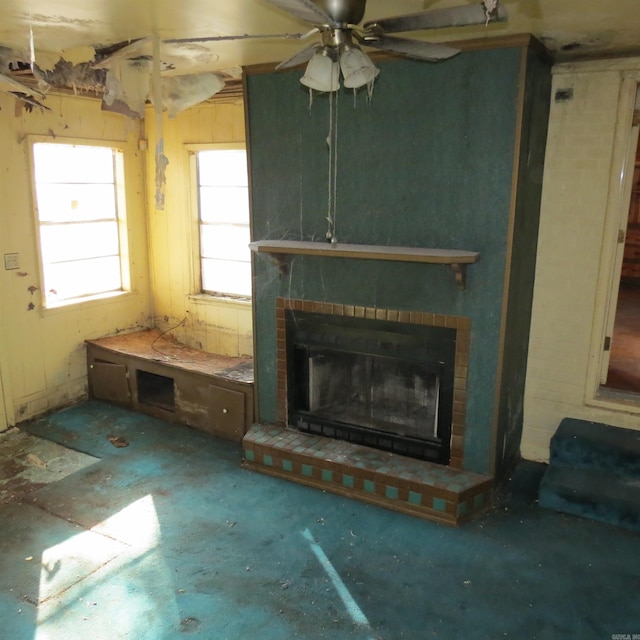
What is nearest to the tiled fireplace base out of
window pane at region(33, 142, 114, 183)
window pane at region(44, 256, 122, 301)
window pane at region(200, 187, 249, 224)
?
window pane at region(200, 187, 249, 224)

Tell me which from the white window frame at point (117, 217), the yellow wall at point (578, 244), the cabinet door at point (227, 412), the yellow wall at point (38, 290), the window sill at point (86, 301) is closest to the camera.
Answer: the yellow wall at point (578, 244)

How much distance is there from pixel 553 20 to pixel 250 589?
3146mm

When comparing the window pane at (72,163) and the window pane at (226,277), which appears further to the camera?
the window pane at (226,277)

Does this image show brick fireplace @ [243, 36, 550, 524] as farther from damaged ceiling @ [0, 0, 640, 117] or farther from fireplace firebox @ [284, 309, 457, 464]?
damaged ceiling @ [0, 0, 640, 117]

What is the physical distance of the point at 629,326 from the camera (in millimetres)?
6227

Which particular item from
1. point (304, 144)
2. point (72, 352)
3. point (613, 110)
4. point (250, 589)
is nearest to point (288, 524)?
point (250, 589)

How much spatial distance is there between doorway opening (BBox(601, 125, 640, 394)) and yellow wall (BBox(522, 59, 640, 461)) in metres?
0.22

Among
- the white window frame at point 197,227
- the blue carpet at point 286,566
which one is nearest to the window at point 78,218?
the white window frame at point 197,227

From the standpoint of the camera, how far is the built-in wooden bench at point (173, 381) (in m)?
4.53

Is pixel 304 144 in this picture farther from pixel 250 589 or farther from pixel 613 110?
pixel 250 589

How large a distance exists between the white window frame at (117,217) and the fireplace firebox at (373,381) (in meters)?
2.26

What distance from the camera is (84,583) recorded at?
9.75 feet

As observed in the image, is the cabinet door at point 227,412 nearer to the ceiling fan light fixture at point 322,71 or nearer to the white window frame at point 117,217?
the white window frame at point 117,217

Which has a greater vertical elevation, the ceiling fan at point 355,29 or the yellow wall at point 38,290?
the ceiling fan at point 355,29
